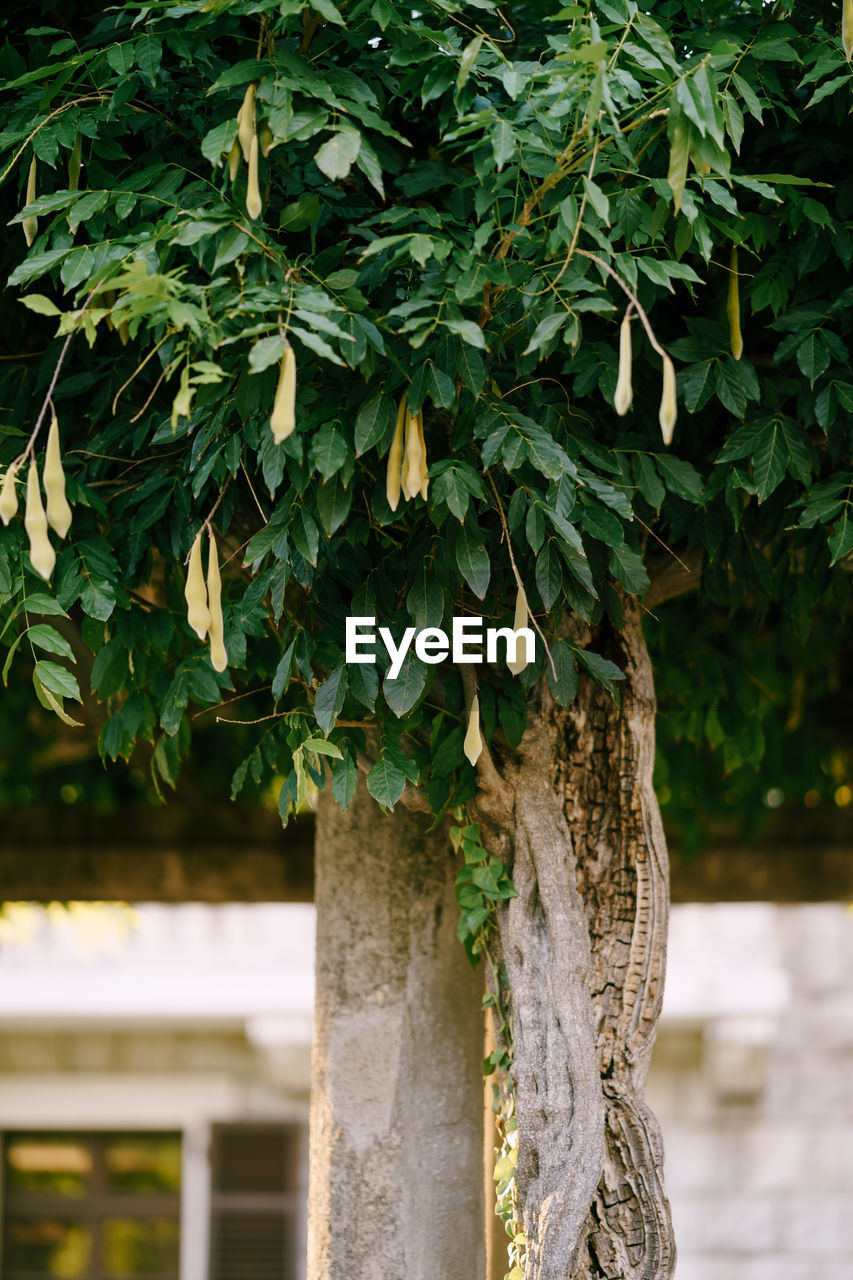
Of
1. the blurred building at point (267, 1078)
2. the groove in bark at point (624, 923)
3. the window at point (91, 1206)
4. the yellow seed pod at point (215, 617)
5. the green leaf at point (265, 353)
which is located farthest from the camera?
the window at point (91, 1206)

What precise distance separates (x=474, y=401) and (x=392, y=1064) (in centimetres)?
133

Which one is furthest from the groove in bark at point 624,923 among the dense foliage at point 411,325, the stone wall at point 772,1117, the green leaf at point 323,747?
the stone wall at point 772,1117

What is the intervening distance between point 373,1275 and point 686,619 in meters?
1.61

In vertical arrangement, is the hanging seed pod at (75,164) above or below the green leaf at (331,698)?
above

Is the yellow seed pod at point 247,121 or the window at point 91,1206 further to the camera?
the window at point 91,1206

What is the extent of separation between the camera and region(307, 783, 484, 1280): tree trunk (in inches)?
98.0

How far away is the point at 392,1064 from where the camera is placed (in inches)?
99.1

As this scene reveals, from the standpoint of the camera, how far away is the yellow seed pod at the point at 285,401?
1506mm

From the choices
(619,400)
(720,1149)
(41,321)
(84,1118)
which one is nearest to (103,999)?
(84,1118)

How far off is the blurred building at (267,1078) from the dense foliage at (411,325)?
3.73m

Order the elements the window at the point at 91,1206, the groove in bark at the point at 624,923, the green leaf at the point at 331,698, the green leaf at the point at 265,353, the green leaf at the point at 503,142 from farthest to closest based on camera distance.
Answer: the window at the point at 91,1206 < the groove in bark at the point at 624,923 < the green leaf at the point at 331,698 < the green leaf at the point at 503,142 < the green leaf at the point at 265,353

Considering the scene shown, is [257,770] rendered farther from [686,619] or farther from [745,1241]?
[745,1241]

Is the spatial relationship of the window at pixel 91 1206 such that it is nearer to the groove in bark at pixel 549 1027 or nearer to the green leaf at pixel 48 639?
the groove in bark at pixel 549 1027

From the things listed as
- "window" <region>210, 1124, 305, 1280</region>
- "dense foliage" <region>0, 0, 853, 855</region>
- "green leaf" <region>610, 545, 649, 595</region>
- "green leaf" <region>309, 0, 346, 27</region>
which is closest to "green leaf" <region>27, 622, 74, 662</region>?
"dense foliage" <region>0, 0, 853, 855</region>
